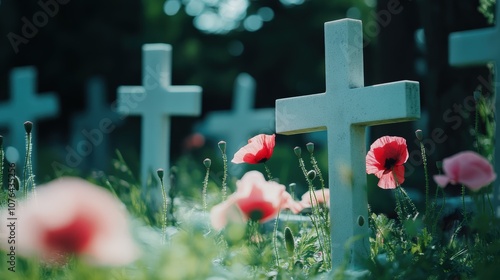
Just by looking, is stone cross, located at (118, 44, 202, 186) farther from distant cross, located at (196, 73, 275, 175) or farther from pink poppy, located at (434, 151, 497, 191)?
distant cross, located at (196, 73, 275, 175)

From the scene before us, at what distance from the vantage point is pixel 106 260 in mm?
1466

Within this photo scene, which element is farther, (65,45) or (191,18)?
(191,18)

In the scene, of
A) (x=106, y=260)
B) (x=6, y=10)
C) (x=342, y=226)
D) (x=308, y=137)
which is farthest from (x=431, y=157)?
(x=308, y=137)

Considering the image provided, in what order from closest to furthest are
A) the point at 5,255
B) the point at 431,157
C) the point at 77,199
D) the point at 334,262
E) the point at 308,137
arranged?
1. the point at 77,199
2. the point at 5,255
3. the point at 334,262
4. the point at 431,157
5. the point at 308,137

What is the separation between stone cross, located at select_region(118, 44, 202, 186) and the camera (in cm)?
459

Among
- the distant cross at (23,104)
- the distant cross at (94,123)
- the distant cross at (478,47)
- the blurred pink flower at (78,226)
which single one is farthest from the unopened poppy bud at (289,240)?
the distant cross at (94,123)

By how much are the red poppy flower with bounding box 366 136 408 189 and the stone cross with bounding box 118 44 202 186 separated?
7.05ft

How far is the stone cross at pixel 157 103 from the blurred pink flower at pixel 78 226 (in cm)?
310

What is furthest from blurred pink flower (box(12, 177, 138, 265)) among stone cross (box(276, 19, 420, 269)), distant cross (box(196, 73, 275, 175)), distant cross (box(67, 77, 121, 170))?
distant cross (box(67, 77, 121, 170))

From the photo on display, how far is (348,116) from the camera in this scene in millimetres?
2631

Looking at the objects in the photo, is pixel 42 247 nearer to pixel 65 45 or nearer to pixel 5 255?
pixel 5 255

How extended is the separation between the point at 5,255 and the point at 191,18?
12672mm

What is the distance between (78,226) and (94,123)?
1148 centimetres

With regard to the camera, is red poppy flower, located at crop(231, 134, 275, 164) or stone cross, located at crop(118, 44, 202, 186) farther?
stone cross, located at crop(118, 44, 202, 186)
